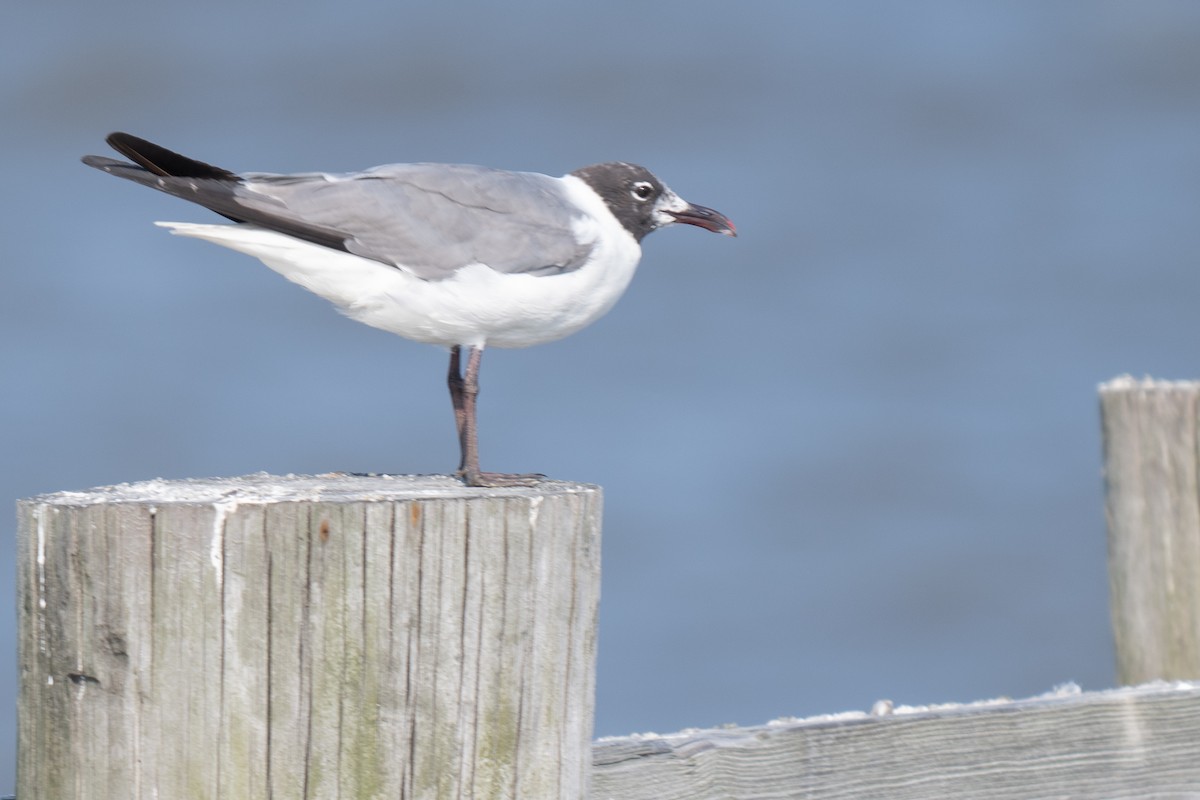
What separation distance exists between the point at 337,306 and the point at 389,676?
1461mm

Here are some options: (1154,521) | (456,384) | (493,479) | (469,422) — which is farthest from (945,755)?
(1154,521)

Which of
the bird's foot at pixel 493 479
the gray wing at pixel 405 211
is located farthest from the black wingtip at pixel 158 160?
the bird's foot at pixel 493 479

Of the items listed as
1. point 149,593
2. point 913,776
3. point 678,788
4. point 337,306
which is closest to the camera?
point 149,593

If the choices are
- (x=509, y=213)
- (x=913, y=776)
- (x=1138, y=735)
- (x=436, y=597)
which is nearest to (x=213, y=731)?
(x=436, y=597)

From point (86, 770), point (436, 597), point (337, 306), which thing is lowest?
point (86, 770)

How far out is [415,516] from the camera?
2188 mm

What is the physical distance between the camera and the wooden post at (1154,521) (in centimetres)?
449

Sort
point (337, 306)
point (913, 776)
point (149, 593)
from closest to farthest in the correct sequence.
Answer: point (149, 593), point (913, 776), point (337, 306)

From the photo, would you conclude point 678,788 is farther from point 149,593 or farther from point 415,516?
point 149,593

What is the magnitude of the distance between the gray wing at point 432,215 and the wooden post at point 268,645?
3.94 feet

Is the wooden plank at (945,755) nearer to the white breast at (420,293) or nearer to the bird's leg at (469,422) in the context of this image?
the bird's leg at (469,422)

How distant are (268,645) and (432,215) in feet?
4.82

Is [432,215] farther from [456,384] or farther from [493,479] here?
[493,479]

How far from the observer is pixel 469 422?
131 inches
